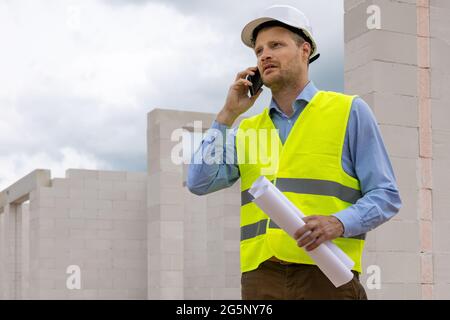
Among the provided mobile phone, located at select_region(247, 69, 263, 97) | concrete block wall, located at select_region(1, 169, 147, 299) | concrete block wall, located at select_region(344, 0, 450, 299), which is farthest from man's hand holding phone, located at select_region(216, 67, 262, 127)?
concrete block wall, located at select_region(1, 169, 147, 299)

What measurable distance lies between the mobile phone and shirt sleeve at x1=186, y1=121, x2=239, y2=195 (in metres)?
0.15

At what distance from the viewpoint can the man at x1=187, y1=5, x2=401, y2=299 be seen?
235 cm

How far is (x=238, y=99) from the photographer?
2.70 metres

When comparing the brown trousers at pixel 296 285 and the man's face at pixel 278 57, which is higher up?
the man's face at pixel 278 57

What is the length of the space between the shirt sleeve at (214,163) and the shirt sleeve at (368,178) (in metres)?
0.42

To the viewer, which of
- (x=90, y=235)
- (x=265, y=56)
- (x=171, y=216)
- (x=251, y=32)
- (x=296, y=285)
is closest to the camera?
(x=296, y=285)

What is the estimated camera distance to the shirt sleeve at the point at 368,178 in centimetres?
232

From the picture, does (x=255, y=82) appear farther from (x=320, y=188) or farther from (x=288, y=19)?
(x=320, y=188)

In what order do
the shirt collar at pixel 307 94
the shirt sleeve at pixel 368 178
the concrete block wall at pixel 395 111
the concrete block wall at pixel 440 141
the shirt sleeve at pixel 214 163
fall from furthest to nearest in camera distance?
the concrete block wall at pixel 440 141
the concrete block wall at pixel 395 111
the shirt sleeve at pixel 214 163
the shirt collar at pixel 307 94
the shirt sleeve at pixel 368 178

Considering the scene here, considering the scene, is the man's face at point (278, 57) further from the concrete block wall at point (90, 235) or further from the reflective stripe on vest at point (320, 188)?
the concrete block wall at point (90, 235)

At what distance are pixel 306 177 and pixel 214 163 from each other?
0.36 metres

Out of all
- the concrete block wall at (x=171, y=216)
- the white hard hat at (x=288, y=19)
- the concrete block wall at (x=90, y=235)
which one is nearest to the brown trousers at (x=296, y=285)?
the white hard hat at (x=288, y=19)

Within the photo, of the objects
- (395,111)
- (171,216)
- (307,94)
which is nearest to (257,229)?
(307,94)
